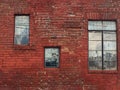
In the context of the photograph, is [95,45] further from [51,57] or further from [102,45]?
[51,57]

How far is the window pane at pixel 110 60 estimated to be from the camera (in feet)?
48.4

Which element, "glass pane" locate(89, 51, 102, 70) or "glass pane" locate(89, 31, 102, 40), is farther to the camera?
"glass pane" locate(89, 31, 102, 40)

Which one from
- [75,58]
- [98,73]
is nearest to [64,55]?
[75,58]

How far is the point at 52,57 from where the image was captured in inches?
577

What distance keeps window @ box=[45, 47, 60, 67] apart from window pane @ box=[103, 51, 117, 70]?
189cm

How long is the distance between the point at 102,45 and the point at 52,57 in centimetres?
203

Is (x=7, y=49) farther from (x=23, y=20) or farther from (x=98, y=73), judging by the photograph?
(x=98, y=73)

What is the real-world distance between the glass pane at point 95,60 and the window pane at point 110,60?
20cm

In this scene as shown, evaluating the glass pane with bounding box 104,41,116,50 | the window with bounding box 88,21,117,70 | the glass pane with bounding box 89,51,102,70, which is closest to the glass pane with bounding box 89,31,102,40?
the window with bounding box 88,21,117,70

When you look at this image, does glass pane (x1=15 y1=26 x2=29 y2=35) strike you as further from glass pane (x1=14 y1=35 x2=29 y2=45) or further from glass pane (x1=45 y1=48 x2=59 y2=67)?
glass pane (x1=45 y1=48 x2=59 y2=67)

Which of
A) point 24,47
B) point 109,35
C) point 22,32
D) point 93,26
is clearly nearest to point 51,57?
point 24,47

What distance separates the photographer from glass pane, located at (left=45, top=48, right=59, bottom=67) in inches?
575

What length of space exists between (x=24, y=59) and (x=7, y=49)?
0.77m

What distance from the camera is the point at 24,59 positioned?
47.5 ft
